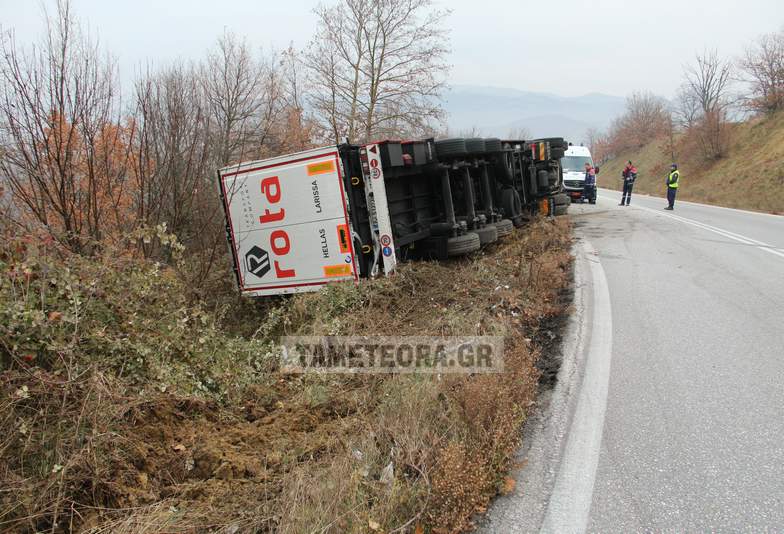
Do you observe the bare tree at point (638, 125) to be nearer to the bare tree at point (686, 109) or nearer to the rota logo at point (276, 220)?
the bare tree at point (686, 109)

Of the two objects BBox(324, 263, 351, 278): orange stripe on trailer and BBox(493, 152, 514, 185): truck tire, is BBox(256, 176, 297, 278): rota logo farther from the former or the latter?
BBox(493, 152, 514, 185): truck tire

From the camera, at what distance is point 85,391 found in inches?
120

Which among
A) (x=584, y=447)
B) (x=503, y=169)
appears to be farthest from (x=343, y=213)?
(x=503, y=169)

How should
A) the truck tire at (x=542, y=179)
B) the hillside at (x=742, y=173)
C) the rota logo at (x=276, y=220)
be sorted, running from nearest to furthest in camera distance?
the rota logo at (x=276, y=220)
the truck tire at (x=542, y=179)
the hillside at (x=742, y=173)

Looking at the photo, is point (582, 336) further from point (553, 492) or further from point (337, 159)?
point (337, 159)

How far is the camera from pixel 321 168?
6.18 meters

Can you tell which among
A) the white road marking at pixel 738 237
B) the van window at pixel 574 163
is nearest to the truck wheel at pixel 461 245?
the white road marking at pixel 738 237

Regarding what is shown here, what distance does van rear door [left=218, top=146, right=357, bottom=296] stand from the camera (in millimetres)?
6215

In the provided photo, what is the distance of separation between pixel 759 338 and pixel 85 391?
5.56 metres

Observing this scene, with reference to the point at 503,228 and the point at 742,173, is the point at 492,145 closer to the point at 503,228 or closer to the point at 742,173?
the point at 503,228

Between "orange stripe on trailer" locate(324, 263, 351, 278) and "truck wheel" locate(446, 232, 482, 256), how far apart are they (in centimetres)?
192

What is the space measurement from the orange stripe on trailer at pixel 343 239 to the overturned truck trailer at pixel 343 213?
0.5 inches

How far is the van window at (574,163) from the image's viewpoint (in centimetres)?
2039

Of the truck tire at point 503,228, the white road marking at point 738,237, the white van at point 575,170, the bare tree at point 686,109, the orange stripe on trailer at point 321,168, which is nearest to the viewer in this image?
the orange stripe on trailer at point 321,168
